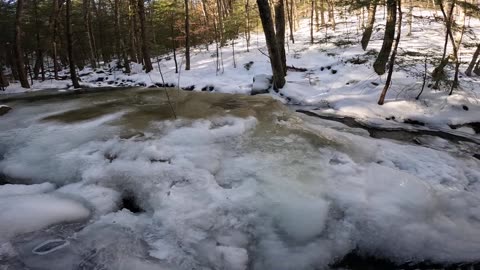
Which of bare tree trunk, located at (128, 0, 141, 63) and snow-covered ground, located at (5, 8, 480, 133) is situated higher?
bare tree trunk, located at (128, 0, 141, 63)

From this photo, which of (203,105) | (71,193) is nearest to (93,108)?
(203,105)

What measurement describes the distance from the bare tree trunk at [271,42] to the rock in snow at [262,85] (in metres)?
0.34

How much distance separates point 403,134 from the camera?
662 cm

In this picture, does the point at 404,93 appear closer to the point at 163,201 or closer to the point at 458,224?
the point at 458,224

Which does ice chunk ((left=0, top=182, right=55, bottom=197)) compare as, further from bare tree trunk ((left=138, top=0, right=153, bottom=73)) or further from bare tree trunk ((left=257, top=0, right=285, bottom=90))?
bare tree trunk ((left=138, top=0, right=153, bottom=73))

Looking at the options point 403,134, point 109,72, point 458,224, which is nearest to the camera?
point 458,224

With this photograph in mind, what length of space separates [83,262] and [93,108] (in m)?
6.75

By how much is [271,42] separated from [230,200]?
694 centimetres

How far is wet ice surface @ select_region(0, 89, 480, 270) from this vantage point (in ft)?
9.18

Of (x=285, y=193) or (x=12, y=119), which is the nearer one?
(x=285, y=193)

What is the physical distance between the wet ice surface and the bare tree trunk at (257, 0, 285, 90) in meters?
A: 4.64

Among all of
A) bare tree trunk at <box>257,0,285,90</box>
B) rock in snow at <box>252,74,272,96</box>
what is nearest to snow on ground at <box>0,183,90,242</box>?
bare tree trunk at <box>257,0,285,90</box>

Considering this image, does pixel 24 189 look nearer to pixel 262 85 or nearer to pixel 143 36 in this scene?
pixel 262 85

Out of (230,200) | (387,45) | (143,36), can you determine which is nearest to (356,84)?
(387,45)
